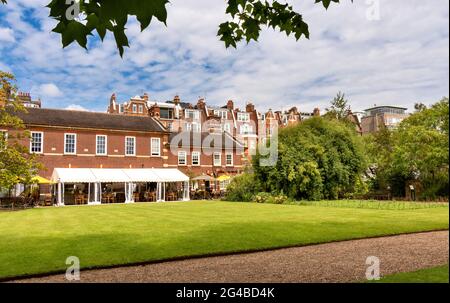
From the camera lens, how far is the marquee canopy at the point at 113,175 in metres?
33.4

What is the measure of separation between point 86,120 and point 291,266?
113 feet

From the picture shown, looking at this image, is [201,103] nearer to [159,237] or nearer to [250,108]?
[250,108]

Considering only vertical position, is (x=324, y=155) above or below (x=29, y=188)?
above

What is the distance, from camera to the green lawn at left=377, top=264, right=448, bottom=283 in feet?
20.1

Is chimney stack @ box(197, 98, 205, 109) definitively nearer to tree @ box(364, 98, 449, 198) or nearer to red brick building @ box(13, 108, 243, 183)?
red brick building @ box(13, 108, 243, 183)

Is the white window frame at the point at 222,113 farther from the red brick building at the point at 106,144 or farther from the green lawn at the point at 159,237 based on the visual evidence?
the green lawn at the point at 159,237

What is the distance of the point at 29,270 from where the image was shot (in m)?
7.82

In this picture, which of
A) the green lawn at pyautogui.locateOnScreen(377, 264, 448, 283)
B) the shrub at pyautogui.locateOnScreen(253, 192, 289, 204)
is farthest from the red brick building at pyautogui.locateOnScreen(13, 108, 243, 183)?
the green lawn at pyautogui.locateOnScreen(377, 264, 448, 283)

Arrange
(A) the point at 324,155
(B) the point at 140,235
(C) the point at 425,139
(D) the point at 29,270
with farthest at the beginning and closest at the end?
(A) the point at 324,155 < (C) the point at 425,139 < (B) the point at 140,235 < (D) the point at 29,270

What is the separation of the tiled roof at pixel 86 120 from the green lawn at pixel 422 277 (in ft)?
114

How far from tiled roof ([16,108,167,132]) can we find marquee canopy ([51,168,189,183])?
178 inches

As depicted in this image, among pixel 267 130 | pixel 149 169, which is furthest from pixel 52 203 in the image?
pixel 267 130

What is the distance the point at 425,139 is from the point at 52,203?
3083cm
